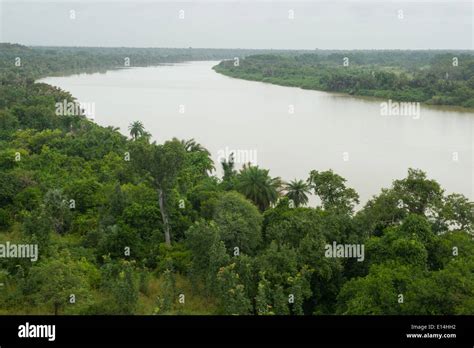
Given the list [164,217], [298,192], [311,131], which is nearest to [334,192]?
[298,192]

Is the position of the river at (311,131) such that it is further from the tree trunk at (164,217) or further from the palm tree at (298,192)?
the tree trunk at (164,217)

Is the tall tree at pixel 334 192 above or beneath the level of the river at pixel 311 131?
beneath

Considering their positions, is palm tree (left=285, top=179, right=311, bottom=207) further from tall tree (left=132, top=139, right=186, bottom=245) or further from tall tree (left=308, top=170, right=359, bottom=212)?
tall tree (left=132, top=139, right=186, bottom=245)

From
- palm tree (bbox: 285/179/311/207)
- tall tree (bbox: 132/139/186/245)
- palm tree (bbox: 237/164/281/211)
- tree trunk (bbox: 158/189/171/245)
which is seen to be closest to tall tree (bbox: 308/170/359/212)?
palm tree (bbox: 285/179/311/207)

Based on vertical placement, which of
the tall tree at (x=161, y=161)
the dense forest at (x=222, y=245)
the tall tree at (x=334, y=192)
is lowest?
the dense forest at (x=222, y=245)

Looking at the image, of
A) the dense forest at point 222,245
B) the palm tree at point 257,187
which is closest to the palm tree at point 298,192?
the dense forest at point 222,245

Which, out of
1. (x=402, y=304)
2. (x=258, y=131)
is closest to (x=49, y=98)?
(x=258, y=131)

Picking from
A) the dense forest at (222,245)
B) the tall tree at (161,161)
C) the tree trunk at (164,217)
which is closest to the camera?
the dense forest at (222,245)
